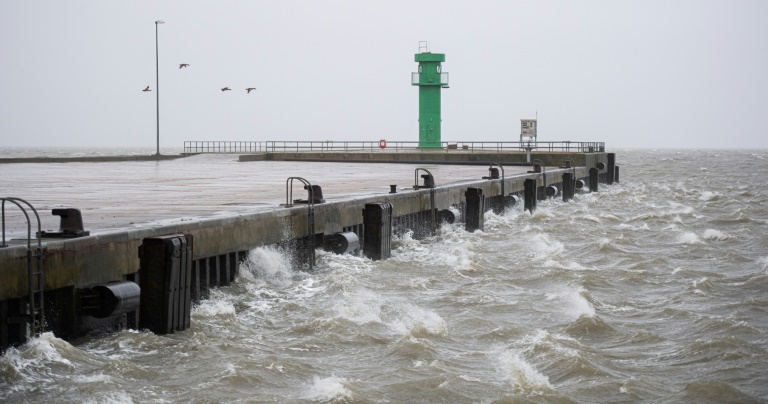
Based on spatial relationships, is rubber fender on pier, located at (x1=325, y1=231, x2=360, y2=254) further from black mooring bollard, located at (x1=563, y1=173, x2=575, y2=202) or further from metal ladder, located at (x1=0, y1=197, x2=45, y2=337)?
black mooring bollard, located at (x1=563, y1=173, x2=575, y2=202)

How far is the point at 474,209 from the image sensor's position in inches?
1121

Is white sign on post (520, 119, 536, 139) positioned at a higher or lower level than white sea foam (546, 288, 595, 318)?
higher

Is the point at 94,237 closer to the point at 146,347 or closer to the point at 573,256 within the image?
the point at 146,347

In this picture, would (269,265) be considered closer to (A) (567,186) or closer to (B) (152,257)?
(B) (152,257)

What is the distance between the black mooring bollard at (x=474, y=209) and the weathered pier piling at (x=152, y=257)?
4.18 m

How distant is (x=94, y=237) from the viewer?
12.8 m

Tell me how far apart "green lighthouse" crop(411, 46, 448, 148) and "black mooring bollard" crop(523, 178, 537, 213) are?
40601 mm

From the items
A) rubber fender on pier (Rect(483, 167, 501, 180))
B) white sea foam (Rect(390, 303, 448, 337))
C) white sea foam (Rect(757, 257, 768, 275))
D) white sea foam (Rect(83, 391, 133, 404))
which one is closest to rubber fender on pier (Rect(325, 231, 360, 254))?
white sea foam (Rect(390, 303, 448, 337))

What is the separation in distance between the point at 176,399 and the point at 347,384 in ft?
6.21

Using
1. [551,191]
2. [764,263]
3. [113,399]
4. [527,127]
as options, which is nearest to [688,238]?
[764,263]

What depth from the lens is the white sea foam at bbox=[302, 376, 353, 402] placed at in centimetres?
1079

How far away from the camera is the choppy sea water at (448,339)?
436 inches

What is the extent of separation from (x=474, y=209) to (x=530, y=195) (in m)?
8.10

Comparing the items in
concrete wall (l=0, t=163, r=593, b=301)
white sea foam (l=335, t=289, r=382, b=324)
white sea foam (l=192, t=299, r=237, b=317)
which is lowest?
white sea foam (l=335, t=289, r=382, b=324)
